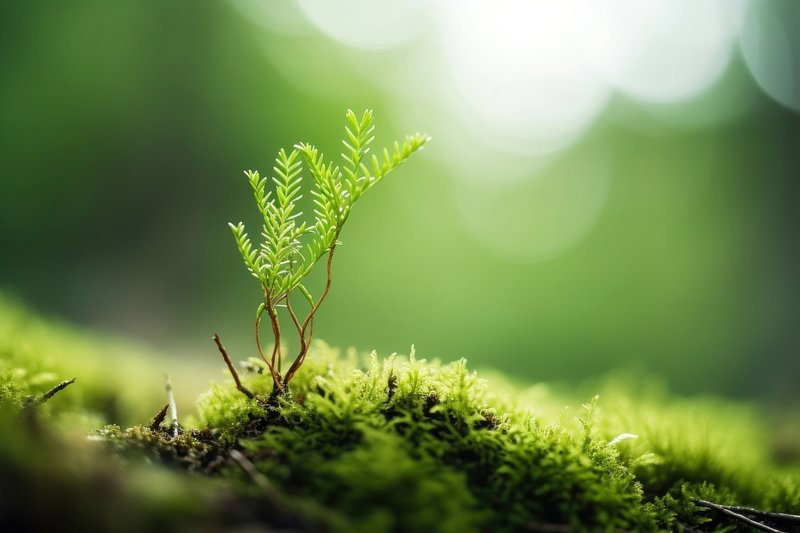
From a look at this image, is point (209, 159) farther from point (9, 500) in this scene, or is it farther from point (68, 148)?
point (9, 500)

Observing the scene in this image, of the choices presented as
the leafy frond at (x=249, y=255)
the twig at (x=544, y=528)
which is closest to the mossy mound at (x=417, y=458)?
the twig at (x=544, y=528)

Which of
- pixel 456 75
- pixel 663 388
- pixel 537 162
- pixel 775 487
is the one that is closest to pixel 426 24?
pixel 456 75

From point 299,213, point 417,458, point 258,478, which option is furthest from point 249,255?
point 417,458

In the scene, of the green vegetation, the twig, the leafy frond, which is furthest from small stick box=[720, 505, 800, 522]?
the leafy frond

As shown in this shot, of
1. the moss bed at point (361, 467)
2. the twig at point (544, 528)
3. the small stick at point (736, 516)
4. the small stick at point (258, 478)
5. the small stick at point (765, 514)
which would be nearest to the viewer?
the moss bed at point (361, 467)

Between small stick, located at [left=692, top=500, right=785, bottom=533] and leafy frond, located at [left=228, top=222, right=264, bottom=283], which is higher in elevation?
leafy frond, located at [left=228, top=222, right=264, bottom=283]

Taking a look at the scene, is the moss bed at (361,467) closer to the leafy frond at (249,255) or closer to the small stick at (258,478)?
the small stick at (258,478)

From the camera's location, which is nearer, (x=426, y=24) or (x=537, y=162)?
(x=426, y=24)

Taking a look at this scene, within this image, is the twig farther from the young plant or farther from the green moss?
the green moss
